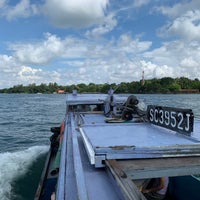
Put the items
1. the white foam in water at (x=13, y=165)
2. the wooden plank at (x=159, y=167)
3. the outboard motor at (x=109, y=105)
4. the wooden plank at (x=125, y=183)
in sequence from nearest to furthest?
the wooden plank at (x=125, y=183), the wooden plank at (x=159, y=167), the white foam in water at (x=13, y=165), the outboard motor at (x=109, y=105)

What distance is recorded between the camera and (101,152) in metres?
3.18

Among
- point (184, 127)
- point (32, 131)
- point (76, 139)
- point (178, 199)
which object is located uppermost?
point (184, 127)

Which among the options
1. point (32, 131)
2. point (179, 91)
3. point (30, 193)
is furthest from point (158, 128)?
point (179, 91)

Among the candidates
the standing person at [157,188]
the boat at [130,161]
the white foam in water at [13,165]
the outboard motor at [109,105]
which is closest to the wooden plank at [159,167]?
the boat at [130,161]

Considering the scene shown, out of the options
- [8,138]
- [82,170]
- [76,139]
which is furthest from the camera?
[8,138]

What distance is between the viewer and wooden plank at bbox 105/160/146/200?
7.30 feet

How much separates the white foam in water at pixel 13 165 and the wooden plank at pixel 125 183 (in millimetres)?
5684

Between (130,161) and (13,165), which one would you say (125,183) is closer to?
(130,161)

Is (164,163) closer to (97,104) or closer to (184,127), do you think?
(184,127)

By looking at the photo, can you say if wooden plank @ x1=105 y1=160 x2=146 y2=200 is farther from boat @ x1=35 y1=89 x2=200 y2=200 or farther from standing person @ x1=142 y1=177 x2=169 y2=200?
standing person @ x1=142 y1=177 x2=169 y2=200

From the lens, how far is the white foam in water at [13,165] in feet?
26.3

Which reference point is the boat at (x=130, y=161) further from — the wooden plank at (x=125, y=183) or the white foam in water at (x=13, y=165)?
the white foam in water at (x=13, y=165)

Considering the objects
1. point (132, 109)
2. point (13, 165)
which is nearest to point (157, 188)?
point (132, 109)

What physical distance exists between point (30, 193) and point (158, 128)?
494cm
